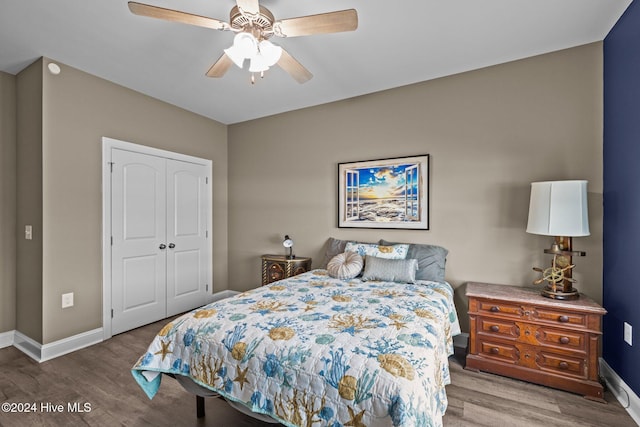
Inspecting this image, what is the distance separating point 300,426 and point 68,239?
2833 millimetres

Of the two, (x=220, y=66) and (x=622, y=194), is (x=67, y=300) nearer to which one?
(x=220, y=66)

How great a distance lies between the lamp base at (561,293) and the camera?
A: 225cm

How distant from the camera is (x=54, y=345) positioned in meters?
2.70

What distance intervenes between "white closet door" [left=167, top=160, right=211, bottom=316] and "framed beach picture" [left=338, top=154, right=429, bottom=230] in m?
1.96

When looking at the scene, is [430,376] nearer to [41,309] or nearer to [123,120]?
[41,309]

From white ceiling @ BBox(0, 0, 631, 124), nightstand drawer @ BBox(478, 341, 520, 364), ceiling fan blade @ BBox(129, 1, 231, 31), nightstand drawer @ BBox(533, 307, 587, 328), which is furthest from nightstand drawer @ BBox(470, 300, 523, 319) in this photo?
ceiling fan blade @ BBox(129, 1, 231, 31)

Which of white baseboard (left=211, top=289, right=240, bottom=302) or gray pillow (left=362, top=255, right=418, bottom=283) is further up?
gray pillow (left=362, top=255, right=418, bottom=283)

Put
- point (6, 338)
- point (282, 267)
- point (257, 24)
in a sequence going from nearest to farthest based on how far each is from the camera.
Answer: point (257, 24) < point (6, 338) < point (282, 267)

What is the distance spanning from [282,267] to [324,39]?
2.47 m

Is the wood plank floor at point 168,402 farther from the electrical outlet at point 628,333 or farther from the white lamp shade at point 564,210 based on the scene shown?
the white lamp shade at point 564,210

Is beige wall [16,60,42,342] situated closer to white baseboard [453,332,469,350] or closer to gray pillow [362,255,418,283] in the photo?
gray pillow [362,255,418,283]

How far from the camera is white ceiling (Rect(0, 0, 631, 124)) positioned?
2031mm

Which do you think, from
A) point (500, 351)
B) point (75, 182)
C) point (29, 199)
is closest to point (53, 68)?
point (75, 182)

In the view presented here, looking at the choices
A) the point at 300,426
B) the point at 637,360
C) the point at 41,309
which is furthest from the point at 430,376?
the point at 41,309
